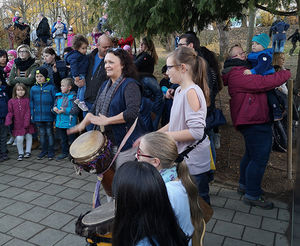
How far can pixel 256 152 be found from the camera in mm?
3783

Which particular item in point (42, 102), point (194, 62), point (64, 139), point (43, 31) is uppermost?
point (43, 31)

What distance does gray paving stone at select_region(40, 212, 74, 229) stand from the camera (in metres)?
3.67

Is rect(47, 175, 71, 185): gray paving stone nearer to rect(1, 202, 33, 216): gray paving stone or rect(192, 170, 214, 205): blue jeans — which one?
rect(1, 202, 33, 216): gray paving stone

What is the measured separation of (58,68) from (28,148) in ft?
5.40

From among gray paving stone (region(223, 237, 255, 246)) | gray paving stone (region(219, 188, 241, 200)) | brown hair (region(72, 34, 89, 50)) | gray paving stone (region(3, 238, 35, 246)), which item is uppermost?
brown hair (region(72, 34, 89, 50))

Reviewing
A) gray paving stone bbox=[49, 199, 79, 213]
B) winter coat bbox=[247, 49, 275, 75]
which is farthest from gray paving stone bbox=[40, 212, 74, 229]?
winter coat bbox=[247, 49, 275, 75]

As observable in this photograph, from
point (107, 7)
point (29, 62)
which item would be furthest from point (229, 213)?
point (29, 62)

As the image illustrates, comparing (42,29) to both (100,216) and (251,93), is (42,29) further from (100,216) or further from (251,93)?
(100,216)

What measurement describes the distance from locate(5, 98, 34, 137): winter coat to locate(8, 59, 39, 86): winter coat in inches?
A: 17.4

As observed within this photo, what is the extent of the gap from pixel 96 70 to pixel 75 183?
1.73m

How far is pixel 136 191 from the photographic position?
58.9 inches

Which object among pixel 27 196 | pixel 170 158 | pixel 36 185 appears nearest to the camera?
pixel 170 158

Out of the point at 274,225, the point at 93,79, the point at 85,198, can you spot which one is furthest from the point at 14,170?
the point at 274,225

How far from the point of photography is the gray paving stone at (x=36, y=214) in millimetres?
3848
